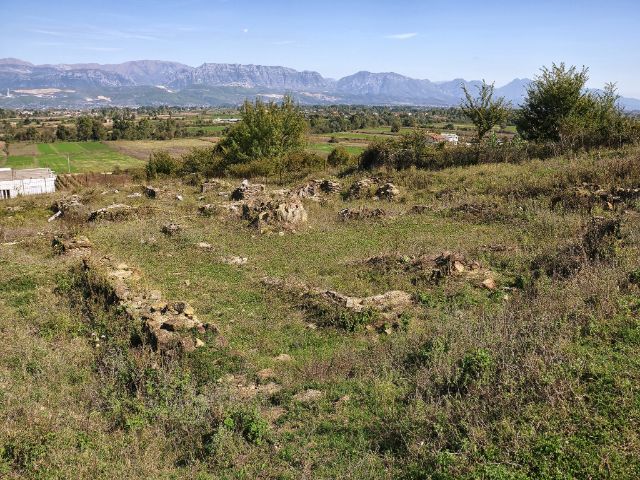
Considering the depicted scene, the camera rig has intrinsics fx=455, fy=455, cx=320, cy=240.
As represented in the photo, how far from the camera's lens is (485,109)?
33219mm

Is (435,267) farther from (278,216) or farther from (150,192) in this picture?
(150,192)

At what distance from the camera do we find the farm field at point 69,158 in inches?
3127

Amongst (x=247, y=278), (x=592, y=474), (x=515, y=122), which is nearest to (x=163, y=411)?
(x=592, y=474)

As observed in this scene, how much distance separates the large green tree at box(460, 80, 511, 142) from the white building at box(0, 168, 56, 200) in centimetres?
4851

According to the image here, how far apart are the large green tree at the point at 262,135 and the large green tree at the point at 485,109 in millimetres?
15599

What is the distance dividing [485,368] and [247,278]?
26.7 ft

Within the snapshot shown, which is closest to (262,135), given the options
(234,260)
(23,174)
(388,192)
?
(388,192)

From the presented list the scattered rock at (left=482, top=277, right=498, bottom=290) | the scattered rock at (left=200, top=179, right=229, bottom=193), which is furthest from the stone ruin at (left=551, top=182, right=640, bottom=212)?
the scattered rock at (left=200, top=179, right=229, bottom=193)

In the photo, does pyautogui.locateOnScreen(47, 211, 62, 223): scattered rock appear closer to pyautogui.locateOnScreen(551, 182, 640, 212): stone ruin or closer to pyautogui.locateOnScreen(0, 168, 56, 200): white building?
pyautogui.locateOnScreen(551, 182, 640, 212): stone ruin

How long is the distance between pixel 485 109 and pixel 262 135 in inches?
733

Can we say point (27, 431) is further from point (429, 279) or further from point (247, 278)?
point (429, 279)

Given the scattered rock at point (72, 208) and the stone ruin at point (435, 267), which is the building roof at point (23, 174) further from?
the stone ruin at point (435, 267)

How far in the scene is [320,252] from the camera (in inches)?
619

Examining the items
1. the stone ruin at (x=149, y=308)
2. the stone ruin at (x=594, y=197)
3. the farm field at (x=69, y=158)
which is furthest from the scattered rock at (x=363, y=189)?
the farm field at (x=69, y=158)
